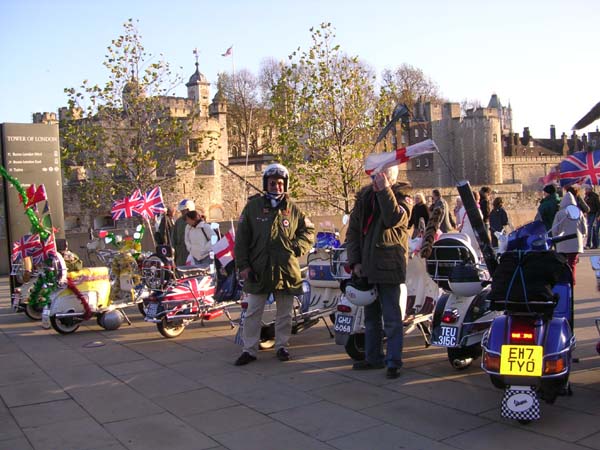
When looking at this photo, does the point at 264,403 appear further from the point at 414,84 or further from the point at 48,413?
the point at 414,84

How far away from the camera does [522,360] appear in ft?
16.1

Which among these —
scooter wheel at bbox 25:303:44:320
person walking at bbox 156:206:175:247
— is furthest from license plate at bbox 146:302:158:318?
person walking at bbox 156:206:175:247

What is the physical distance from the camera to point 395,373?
653 cm

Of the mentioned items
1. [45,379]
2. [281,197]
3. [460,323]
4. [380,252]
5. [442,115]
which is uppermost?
[442,115]

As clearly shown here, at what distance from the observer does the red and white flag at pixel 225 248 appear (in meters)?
9.06

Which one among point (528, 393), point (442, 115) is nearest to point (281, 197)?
point (528, 393)

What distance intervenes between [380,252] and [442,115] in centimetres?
7263

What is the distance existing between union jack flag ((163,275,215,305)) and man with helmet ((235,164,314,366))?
176 cm

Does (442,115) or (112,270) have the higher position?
(442,115)

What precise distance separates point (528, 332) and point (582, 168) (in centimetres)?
237

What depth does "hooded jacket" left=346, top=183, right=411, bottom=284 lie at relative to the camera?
6.50 metres

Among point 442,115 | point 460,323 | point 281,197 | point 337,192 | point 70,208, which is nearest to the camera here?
point 460,323

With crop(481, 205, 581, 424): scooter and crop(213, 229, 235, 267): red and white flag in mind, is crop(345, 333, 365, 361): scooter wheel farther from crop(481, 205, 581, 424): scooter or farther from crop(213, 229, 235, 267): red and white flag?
crop(213, 229, 235, 267): red and white flag

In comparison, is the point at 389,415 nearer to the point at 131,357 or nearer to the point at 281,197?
the point at 281,197
